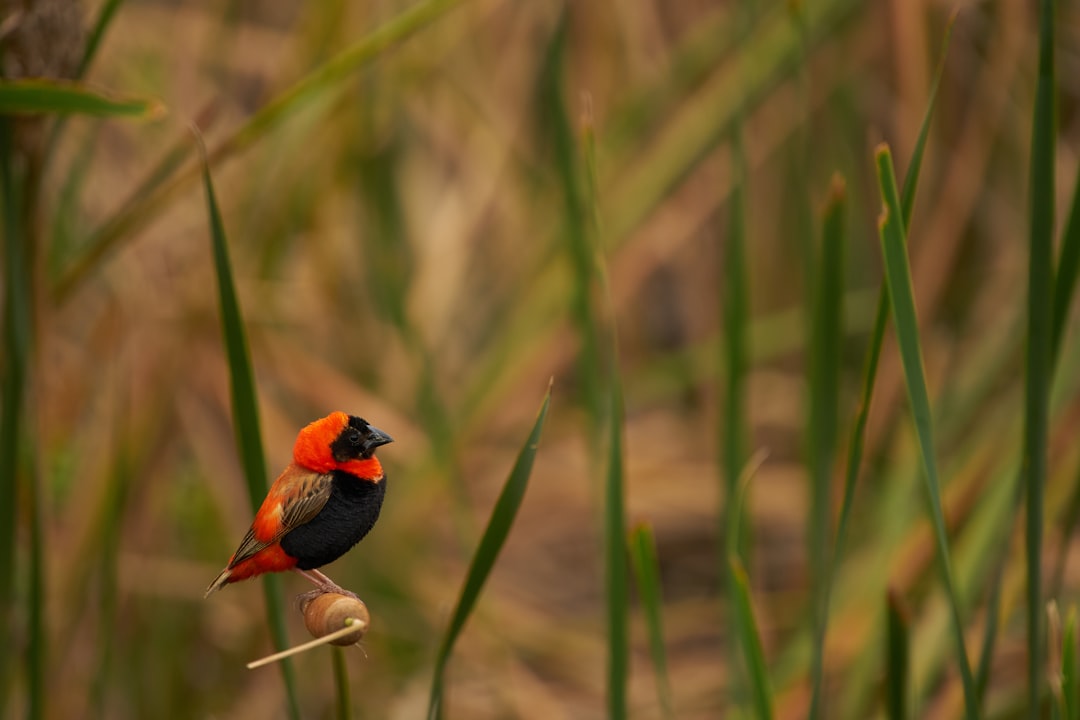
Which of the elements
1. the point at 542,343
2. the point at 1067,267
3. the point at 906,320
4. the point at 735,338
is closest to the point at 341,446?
the point at 906,320

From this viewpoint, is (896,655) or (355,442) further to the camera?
(896,655)

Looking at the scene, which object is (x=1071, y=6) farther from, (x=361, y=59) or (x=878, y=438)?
(x=361, y=59)

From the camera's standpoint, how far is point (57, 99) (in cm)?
45

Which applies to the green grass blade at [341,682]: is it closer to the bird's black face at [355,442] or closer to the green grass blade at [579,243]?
the bird's black face at [355,442]

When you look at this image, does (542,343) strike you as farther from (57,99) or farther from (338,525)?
(338,525)

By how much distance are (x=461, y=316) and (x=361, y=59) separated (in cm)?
112

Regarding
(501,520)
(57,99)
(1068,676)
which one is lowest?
(1068,676)

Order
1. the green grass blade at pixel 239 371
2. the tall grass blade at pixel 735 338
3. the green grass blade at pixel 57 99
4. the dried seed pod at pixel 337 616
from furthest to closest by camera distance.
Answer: the tall grass blade at pixel 735 338, the green grass blade at pixel 57 99, the green grass blade at pixel 239 371, the dried seed pod at pixel 337 616

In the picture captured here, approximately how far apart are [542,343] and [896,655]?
962 millimetres

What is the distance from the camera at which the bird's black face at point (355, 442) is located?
26cm

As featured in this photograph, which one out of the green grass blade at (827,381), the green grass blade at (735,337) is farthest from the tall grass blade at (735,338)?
the green grass blade at (827,381)

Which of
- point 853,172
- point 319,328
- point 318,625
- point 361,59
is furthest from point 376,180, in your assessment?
point 318,625

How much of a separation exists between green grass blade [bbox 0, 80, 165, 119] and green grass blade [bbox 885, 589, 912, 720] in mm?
371

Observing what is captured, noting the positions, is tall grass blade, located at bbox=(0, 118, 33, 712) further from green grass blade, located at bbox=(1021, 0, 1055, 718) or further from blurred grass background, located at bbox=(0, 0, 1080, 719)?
green grass blade, located at bbox=(1021, 0, 1055, 718)
